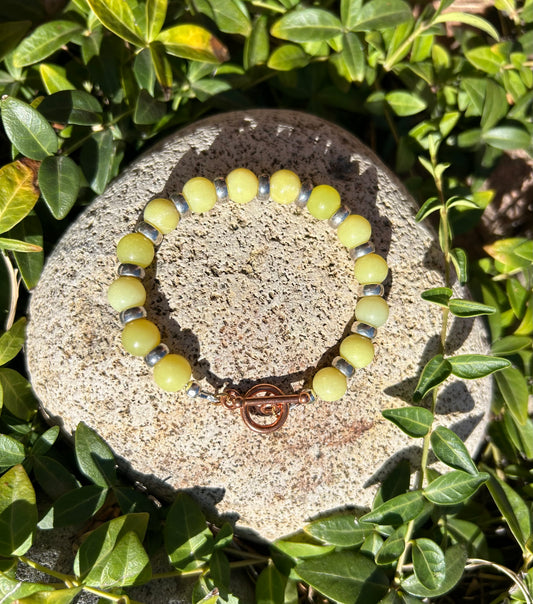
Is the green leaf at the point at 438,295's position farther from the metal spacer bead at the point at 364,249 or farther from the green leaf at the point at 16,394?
the green leaf at the point at 16,394

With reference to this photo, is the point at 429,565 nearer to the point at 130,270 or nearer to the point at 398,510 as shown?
the point at 398,510

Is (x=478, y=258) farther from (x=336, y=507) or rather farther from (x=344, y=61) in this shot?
(x=336, y=507)

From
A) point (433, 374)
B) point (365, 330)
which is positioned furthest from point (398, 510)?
point (365, 330)

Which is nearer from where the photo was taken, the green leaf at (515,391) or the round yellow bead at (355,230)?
the round yellow bead at (355,230)

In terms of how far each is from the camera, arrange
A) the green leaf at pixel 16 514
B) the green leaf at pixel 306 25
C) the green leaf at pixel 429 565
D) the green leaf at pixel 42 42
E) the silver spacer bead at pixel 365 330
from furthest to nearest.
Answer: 1. the green leaf at pixel 306 25
2. the green leaf at pixel 42 42
3. the silver spacer bead at pixel 365 330
4. the green leaf at pixel 429 565
5. the green leaf at pixel 16 514

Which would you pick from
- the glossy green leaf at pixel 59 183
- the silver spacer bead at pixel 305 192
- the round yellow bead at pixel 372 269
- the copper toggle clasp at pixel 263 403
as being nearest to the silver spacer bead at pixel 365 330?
the round yellow bead at pixel 372 269

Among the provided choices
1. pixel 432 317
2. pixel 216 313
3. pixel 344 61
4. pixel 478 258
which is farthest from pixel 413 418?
pixel 344 61

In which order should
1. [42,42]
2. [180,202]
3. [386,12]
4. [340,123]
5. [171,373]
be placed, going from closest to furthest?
[171,373], [180,202], [42,42], [386,12], [340,123]
